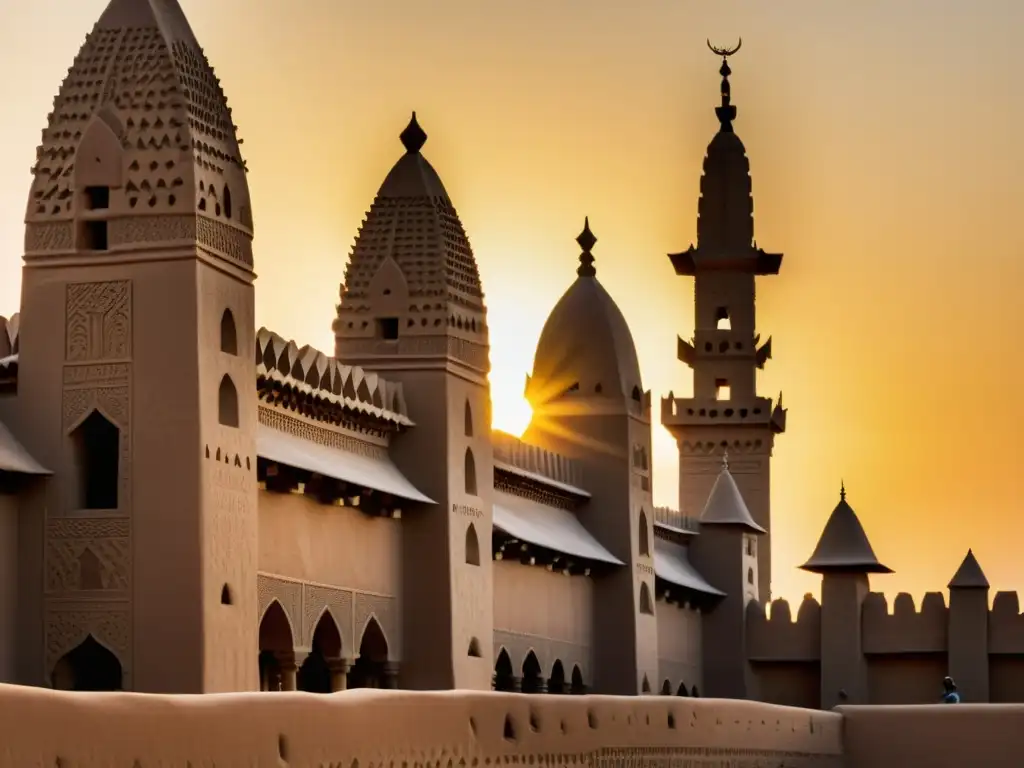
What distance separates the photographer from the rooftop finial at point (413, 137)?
33219mm

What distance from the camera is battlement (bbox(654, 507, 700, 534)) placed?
4725cm

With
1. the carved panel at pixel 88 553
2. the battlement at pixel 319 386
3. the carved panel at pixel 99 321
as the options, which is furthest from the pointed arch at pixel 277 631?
the carved panel at pixel 99 321

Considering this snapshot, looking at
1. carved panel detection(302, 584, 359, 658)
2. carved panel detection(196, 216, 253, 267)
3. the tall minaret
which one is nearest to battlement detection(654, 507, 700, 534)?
the tall minaret

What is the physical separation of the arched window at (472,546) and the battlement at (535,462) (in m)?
1.90

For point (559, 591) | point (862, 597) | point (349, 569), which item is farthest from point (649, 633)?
point (349, 569)

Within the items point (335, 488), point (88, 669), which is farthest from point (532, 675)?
point (88, 669)

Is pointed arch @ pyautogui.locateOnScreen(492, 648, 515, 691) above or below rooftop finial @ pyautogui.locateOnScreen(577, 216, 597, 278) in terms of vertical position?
below

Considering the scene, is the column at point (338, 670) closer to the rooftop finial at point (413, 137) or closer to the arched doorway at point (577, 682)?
the rooftop finial at point (413, 137)

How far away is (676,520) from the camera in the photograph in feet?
160

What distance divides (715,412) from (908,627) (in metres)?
11.0

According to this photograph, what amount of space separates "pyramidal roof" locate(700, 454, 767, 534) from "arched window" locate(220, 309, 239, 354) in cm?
2404

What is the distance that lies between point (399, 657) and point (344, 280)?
4863mm

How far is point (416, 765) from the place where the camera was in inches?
802

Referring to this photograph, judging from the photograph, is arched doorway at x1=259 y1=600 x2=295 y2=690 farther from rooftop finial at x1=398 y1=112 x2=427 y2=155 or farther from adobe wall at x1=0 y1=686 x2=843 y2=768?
rooftop finial at x1=398 y1=112 x2=427 y2=155
